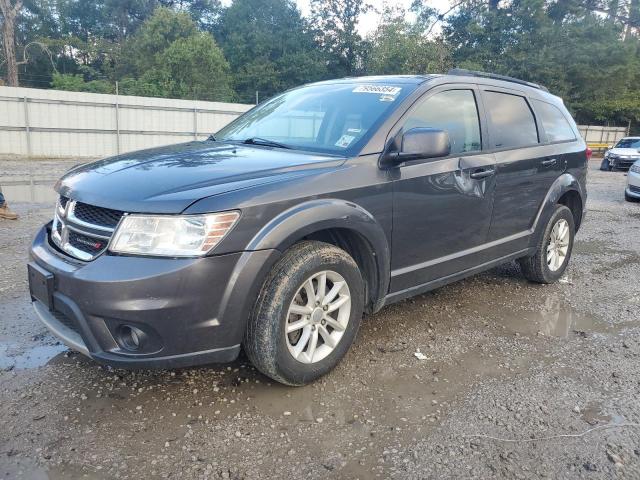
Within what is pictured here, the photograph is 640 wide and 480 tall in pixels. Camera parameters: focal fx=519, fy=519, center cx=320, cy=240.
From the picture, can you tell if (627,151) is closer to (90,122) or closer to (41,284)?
(90,122)

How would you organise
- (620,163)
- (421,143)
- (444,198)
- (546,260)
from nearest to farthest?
(421,143)
(444,198)
(546,260)
(620,163)

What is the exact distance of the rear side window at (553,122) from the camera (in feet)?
15.2

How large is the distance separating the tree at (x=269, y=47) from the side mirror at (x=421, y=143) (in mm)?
33919

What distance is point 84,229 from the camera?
2.59 meters

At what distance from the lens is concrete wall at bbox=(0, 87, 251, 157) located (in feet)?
57.8

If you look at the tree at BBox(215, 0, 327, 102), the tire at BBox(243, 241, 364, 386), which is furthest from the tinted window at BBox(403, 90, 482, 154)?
the tree at BBox(215, 0, 327, 102)

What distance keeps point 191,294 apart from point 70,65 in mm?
43606

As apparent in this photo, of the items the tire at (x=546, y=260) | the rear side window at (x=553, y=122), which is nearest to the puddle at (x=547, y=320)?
Answer: the tire at (x=546, y=260)

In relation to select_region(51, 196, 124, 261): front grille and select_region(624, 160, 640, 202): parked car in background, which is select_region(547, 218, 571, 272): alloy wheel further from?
select_region(624, 160, 640, 202): parked car in background

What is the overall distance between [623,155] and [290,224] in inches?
810

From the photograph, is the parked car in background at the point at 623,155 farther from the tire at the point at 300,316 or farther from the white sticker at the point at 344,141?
the tire at the point at 300,316

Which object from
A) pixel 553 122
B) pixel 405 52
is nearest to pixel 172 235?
pixel 553 122

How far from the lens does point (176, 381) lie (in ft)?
9.50

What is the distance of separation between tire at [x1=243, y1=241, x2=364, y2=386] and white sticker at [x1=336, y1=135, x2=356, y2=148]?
0.69 meters
